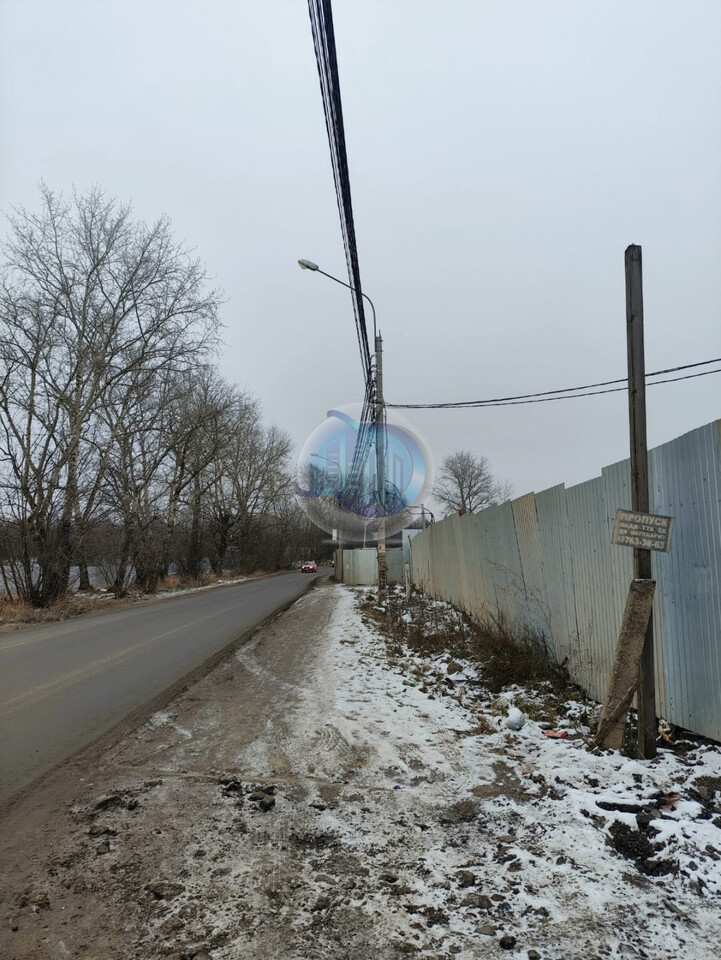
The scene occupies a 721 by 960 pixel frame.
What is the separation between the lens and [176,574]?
3903cm

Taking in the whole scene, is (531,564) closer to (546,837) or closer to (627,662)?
(627,662)

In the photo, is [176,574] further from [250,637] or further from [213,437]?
[250,637]

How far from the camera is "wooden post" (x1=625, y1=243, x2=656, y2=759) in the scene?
410cm

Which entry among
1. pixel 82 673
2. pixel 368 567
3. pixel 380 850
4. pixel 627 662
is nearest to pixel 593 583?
pixel 627 662

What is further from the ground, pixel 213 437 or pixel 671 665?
pixel 213 437

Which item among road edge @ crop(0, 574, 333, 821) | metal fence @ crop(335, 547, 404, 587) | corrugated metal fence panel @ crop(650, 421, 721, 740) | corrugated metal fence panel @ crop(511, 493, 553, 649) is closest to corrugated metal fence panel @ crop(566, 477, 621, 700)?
corrugated metal fence panel @ crop(650, 421, 721, 740)

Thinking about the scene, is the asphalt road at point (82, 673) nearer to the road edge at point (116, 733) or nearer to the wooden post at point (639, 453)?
the road edge at point (116, 733)

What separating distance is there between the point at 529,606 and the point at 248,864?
17.4 feet

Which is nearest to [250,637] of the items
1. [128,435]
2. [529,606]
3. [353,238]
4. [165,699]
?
[165,699]

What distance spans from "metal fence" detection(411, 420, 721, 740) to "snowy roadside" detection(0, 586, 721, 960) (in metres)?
0.50

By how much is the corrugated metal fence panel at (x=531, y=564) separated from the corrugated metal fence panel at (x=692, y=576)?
2.57m

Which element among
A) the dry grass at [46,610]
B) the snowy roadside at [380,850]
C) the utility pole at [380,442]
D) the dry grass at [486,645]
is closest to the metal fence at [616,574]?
the dry grass at [486,645]

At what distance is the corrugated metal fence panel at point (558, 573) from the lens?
6179 millimetres

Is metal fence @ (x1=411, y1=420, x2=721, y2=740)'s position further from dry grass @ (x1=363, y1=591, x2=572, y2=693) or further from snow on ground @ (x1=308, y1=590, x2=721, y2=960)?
snow on ground @ (x1=308, y1=590, x2=721, y2=960)
